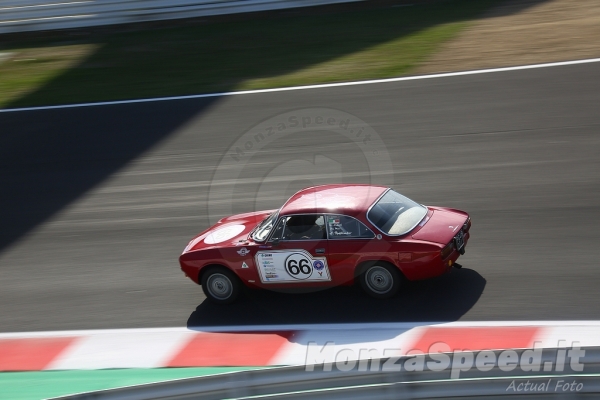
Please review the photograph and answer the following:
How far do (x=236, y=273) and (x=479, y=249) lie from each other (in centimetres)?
278

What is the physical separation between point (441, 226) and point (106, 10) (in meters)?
15.7

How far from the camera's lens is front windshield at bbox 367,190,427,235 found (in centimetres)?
725

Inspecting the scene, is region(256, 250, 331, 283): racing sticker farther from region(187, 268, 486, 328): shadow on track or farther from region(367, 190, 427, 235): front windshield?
region(367, 190, 427, 235): front windshield

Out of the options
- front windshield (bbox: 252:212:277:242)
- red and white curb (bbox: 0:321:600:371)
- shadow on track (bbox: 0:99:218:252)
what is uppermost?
shadow on track (bbox: 0:99:218:252)

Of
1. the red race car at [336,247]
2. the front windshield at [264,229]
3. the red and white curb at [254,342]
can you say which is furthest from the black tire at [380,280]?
the front windshield at [264,229]

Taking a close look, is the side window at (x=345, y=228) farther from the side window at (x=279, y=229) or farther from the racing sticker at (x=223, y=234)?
the racing sticker at (x=223, y=234)

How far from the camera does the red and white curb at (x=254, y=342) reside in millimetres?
6512

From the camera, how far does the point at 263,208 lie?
1030 centimetres

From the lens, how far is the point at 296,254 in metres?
7.37

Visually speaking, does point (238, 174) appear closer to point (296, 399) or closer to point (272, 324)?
point (272, 324)

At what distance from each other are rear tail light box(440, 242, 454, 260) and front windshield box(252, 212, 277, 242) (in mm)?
1775

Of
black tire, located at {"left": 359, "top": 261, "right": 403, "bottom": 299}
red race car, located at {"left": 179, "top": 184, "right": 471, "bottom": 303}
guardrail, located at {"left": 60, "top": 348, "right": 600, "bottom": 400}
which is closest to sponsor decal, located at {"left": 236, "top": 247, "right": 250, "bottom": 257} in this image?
red race car, located at {"left": 179, "top": 184, "right": 471, "bottom": 303}

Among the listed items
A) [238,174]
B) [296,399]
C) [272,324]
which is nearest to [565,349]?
[296,399]

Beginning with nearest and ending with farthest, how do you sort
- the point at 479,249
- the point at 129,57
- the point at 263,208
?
1. the point at 479,249
2. the point at 263,208
3. the point at 129,57
